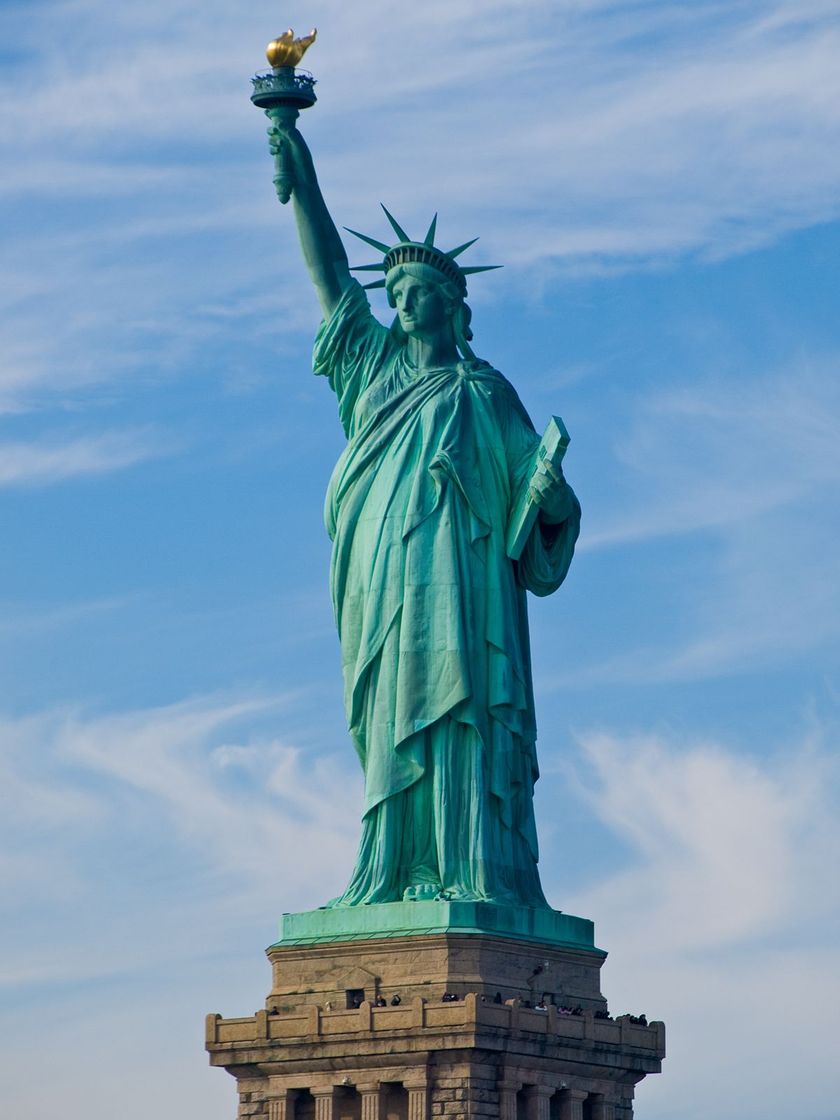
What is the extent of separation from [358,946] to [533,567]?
Result: 522 centimetres

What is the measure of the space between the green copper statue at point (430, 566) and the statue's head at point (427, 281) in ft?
0.08

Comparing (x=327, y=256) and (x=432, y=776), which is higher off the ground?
(x=327, y=256)

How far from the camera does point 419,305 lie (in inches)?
2093

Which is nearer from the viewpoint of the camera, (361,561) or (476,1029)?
(476,1029)

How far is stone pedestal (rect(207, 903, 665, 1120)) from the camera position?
163 feet

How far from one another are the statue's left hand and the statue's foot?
4716mm

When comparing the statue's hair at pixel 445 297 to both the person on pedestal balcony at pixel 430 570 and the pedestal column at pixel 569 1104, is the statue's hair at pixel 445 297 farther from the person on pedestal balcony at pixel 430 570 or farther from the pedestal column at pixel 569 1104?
the pedestal column at pixel 569 1104

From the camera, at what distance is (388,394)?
175 feet

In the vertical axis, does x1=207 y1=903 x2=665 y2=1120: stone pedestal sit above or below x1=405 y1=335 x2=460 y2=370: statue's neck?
below

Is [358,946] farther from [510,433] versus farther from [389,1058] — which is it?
[510,433]

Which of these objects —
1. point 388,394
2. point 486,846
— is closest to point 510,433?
point 388,394

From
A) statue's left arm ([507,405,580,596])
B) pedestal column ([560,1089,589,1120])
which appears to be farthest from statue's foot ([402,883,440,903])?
statue's left arm ([507,405,580,596])

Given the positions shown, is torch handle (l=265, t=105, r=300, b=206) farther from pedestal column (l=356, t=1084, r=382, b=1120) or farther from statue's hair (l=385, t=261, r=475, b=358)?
→ pedestal column (l=356, t=1084, r=382, b=1120)

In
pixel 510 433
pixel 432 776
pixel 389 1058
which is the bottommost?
pixel 389 1058
